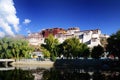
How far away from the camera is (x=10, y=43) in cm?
9138

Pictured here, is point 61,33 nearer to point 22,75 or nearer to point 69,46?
point 69,46

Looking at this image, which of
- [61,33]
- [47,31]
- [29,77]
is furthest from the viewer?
[47,31]

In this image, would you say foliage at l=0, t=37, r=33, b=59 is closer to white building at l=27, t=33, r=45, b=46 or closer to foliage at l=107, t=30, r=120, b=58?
foliage at l=107, t=30, r=120, b=58

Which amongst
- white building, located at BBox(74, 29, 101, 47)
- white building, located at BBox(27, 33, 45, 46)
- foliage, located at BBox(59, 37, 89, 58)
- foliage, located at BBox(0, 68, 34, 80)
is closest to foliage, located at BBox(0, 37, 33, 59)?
foliage, located at BBox(59, 37, 89, 58)

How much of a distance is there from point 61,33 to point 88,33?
1884cm

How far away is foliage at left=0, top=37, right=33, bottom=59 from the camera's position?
90.2 metres

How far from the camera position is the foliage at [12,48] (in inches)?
3551

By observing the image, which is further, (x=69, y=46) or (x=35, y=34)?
(x=35, y=34)

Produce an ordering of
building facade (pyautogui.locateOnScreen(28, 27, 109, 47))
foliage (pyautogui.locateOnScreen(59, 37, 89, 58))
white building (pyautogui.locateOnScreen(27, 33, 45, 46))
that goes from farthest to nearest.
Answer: white building (pyautogui.locateOnScreen(27, 33, 45, 46)), building facade (pyautogui.locateOnScreen(28, 27, 109, 47)), foliage (pyautogui.locateOnScreen(59, 37, 89, 58))

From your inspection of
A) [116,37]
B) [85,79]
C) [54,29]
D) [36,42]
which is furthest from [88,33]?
[85,79]

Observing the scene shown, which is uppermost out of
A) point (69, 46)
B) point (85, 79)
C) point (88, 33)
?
point (88, 33)

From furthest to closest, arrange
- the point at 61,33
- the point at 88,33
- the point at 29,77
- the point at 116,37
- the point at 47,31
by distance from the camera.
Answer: the point at 47,31 → the point at 61,33 → the point at 88,33 → the point at 116,37 → the point at 29,77

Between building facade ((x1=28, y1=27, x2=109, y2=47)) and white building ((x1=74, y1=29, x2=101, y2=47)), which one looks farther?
white building ((x1=74, y1=29, x2=101, y2=47))

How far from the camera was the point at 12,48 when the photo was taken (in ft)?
297
